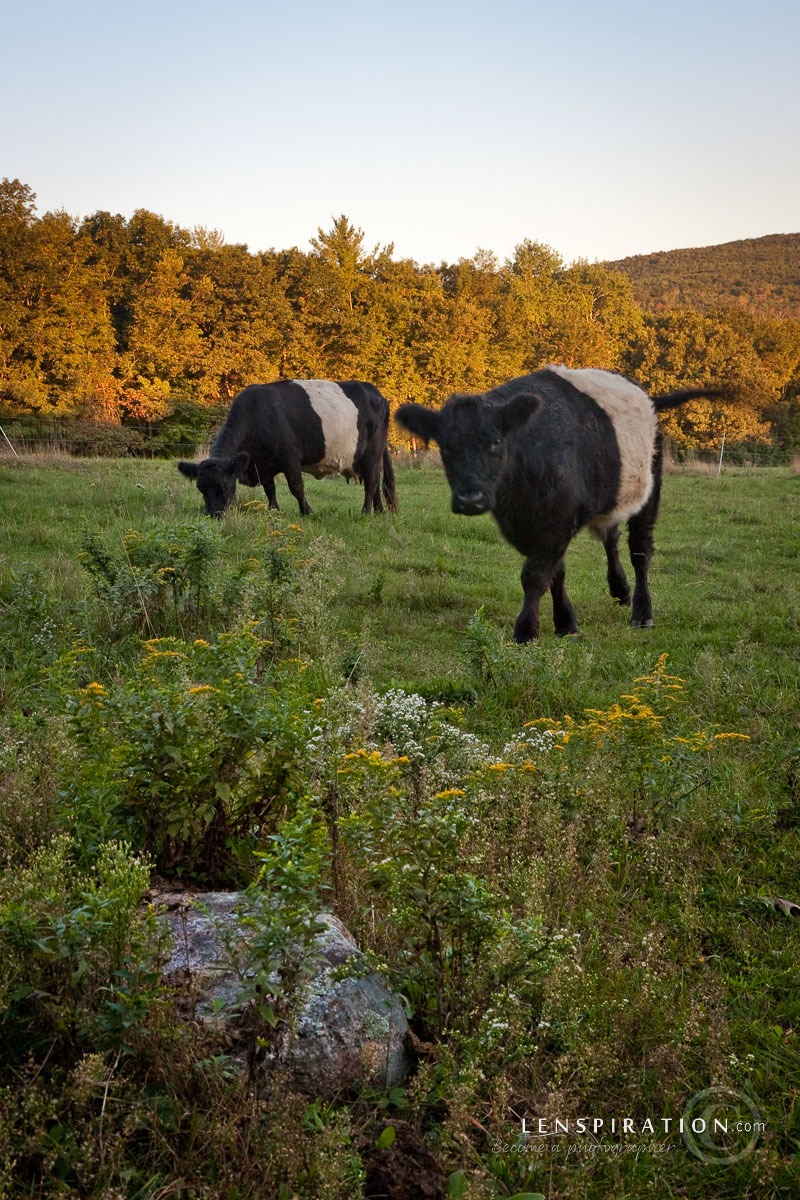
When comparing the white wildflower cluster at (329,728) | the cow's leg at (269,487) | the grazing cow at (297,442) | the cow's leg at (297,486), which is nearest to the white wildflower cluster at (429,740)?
the white wildflower cluster at (329,728)

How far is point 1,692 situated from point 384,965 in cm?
372

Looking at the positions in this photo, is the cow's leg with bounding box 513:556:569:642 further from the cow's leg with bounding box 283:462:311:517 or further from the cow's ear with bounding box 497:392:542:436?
the cow's leg with bounding box 283:462:311:517

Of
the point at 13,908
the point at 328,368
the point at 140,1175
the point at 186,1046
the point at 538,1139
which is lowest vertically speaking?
the point at 538,1139

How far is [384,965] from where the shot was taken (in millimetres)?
2365

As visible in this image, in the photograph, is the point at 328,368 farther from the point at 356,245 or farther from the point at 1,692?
the point at 1,692

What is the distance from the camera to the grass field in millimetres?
2180

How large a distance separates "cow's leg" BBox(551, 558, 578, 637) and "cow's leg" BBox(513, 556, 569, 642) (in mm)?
216

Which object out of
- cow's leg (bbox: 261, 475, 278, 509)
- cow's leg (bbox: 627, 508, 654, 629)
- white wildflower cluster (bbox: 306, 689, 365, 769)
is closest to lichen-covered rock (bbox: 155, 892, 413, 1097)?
white wildflower cluster (bbox: 306, 689, 365, 769)

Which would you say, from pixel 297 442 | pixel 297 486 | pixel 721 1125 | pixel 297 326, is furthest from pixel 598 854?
pixel 297 326

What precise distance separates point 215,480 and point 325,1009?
11.2 metres

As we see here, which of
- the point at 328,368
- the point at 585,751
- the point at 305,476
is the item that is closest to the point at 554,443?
the point at 585,751

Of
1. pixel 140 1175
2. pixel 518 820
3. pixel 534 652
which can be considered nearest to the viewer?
pixel 140 1175

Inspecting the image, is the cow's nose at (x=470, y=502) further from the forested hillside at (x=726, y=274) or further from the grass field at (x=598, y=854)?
the forested hillside at (x=726, y=274)

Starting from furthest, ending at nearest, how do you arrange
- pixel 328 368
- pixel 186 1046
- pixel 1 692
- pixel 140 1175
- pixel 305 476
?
pixel 328 368
pixel 305 476
pixel 1 692
pixel 186 1046
pixel 140 1175
